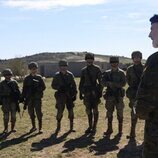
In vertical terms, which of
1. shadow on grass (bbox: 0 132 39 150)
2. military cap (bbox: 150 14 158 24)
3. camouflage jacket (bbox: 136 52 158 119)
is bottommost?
shadow on grass (bbox: 0 132 39 150)

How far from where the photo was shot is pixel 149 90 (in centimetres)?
487

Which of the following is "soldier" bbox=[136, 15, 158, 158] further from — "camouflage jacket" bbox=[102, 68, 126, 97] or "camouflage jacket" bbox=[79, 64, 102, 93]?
"camouflage jacket" bbox=[79, 64, 102, 93]

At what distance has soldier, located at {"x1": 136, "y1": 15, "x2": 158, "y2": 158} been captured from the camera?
15.9 feet

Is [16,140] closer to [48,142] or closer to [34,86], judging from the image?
[48,142]

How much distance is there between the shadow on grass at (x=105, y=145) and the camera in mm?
10777

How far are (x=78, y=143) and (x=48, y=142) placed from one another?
865mm

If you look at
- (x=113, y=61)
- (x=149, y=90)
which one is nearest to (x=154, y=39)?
(x=149, y=90)

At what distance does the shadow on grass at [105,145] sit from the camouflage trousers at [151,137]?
5.47 metres

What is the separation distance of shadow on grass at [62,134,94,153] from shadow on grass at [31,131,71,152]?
381 millimetres

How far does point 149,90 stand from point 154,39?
551 mm

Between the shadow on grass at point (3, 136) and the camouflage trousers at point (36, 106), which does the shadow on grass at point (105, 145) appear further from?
the shadow on grass at point (3, 136)

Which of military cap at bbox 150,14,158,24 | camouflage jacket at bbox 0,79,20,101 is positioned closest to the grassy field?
A: camouflage jacket at bbox 0,79,20,101

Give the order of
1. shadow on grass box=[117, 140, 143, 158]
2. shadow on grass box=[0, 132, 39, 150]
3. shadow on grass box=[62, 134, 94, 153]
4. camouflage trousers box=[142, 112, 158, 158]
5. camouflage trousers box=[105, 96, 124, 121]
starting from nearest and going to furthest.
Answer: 1. camouflage trousers box=[142, 112, 158, 158]
2. shadow on grass box=[117, 140, 143, 158]
3. shadow on grass box=[62, 134, 94, 153]
4. shadow on grass box=[0, 132, 39, 150]
5. camouflage trousers box=[105, 96, 124, 121]

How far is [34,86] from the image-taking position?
13508 millimetres
